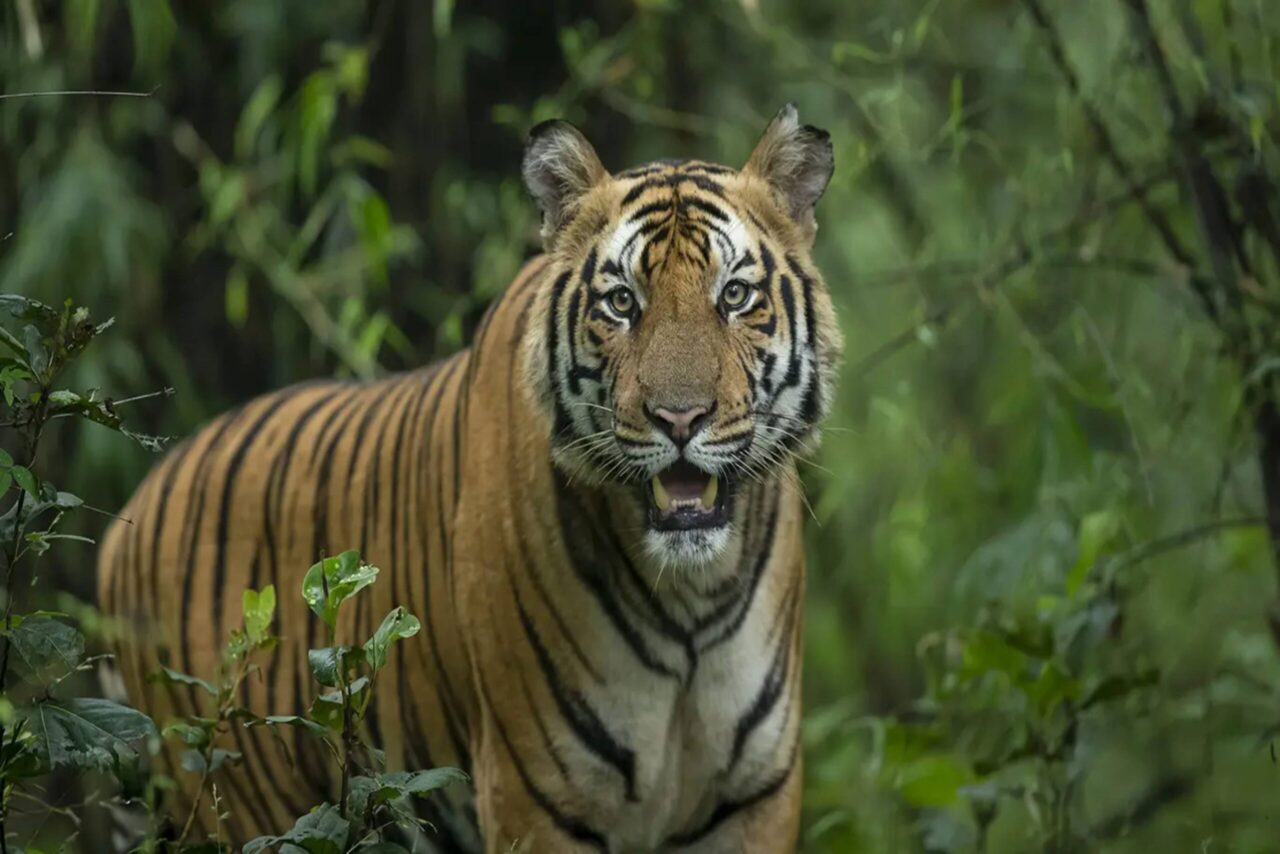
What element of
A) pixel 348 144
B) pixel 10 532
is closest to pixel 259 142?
pixel 348 144

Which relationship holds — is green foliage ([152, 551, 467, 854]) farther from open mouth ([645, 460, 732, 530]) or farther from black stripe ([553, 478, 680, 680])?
black stripe ([553, 478, 680, 680])

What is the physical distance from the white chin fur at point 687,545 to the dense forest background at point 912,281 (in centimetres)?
84

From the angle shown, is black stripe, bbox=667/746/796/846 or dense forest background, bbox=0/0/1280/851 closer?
black stripe, bbox=667/746/796/846

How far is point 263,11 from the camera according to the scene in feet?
19.5

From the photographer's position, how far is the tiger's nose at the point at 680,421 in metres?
2.59

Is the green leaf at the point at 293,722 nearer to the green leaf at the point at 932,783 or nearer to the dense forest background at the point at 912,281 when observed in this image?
the dense forest background at the point at 912,281

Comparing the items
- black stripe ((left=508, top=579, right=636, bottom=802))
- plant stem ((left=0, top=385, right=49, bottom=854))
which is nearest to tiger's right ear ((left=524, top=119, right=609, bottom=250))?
black stripe ((left=508, top=579, right=636, bottom=802))

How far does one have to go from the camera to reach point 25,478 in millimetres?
2025

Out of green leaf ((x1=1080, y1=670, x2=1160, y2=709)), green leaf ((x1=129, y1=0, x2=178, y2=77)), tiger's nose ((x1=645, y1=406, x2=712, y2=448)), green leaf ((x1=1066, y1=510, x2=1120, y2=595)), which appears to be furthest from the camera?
green leaf ((x1=129, y1=0, x2=178, y2=77))

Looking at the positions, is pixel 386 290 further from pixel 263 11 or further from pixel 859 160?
pixel 859 160

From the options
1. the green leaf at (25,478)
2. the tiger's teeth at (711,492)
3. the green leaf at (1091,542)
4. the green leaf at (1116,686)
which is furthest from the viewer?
the green leaf at (1091,542)

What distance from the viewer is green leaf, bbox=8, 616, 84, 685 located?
207 centimetres

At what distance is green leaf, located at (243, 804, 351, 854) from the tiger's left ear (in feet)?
4.05

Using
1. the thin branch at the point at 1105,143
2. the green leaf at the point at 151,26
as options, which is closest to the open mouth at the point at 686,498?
the thin branch at the point at 1105,143
